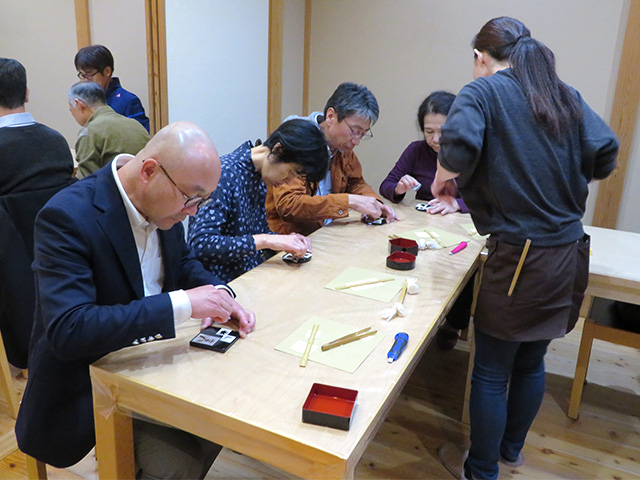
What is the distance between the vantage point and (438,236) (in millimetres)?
2086

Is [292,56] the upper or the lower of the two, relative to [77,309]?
upper

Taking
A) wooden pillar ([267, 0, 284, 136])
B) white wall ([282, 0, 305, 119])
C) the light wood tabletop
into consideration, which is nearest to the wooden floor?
the light wood tabletop

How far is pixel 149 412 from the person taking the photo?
1057 mm

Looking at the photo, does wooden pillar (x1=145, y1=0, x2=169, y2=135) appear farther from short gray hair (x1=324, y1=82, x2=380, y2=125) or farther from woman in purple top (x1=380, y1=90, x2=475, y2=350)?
woman in purple top (x1=380, y1=90, x2=475, y2=350)

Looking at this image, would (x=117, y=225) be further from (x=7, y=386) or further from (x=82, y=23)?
(x=82, y=23)

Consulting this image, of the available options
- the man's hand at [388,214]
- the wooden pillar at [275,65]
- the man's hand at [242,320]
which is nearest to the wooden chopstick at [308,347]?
the man's hand at [242,320]

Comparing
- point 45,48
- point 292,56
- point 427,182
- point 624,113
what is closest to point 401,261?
point 427,182

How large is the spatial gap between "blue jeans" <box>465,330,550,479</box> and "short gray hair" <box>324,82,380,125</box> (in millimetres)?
1092

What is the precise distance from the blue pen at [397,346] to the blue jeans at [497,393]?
50 centimetres

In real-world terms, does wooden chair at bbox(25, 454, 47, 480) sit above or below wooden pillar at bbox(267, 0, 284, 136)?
below

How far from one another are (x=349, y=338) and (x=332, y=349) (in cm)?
6

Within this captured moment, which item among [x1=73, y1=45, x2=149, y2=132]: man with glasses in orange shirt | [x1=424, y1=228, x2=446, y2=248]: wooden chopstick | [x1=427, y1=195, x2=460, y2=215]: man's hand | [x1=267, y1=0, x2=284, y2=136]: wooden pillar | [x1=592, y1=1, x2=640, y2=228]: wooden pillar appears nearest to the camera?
[x1=424, y1=228, x2=446, y2=248]: wooden chopstick

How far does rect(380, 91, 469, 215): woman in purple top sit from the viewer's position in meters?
2.45

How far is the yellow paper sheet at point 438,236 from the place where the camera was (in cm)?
202
